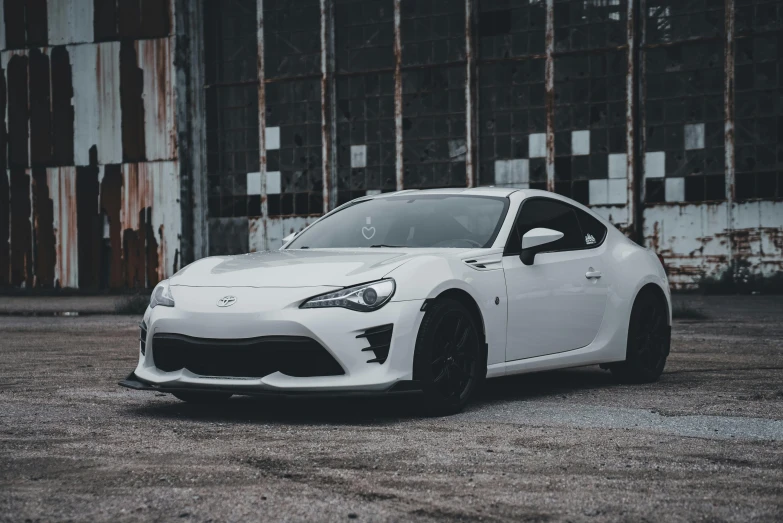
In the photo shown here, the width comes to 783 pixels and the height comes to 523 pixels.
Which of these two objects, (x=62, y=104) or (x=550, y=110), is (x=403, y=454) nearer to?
(x=550, y=110)

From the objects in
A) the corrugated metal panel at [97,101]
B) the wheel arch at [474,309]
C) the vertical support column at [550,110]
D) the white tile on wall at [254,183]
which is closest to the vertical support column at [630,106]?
the vertical support column at [550,110]

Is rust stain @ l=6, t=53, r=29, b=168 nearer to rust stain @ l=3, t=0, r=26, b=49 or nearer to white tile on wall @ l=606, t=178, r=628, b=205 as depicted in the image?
rust stain @ l=3, t=0, r=26, b=49

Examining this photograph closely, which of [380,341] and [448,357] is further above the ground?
[380,341]

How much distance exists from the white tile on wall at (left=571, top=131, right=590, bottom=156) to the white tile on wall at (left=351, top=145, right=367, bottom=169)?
13.9 ft

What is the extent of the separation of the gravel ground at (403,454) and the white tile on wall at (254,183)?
1570 cm

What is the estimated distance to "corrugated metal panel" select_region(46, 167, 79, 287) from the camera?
25.8 metres

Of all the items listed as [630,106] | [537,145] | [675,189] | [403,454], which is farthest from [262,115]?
[403,454]

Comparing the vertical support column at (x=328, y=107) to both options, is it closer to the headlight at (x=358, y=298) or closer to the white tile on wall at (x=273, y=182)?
the white tile on wall at (x=273, y=182)

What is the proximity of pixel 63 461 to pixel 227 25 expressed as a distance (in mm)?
20326

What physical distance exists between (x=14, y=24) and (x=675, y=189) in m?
14.6

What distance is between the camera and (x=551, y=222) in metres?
8.45

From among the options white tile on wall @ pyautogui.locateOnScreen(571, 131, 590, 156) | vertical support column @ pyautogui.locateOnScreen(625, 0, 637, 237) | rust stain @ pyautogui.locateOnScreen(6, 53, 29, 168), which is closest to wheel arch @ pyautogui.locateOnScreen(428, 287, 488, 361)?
vertical support column @ pyautogui.locateOnScreen(625, 0, 637, 237)

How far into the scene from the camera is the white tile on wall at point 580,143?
2202 cm

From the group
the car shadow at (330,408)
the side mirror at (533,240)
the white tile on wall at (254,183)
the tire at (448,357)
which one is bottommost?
the car shadow at (330,408)
